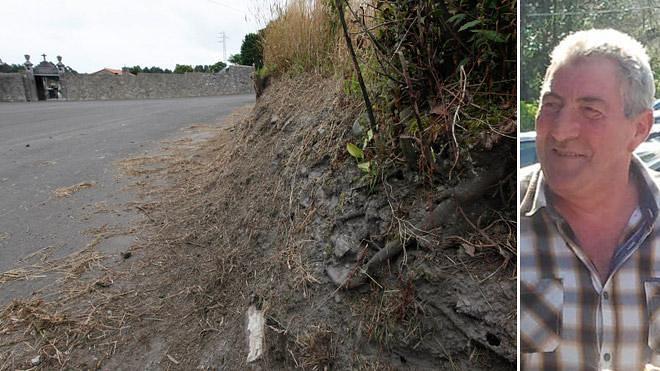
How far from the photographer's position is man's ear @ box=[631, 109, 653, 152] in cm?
98

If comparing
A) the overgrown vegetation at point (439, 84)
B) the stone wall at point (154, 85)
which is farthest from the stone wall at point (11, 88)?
the overgrown vegetation at point (439, 84)

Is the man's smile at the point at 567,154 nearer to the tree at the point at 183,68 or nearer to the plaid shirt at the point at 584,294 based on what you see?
the plaid shirt at the point at 584,294

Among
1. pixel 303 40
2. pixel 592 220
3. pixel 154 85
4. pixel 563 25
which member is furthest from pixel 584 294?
pixel 154 85

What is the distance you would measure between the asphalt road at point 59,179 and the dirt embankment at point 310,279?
0.69 metres

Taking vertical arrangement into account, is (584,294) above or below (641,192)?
below

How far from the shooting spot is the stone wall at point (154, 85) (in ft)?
89.7

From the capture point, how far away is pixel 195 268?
3141mm

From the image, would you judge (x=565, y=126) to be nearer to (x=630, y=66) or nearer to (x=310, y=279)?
(x=630, y=66)

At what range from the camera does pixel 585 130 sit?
0.99 meters

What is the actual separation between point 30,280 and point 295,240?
2024 millimetres

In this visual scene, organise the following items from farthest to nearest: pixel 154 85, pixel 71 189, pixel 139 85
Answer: pixel 154 85, pixel 139 85, pixel 71 189

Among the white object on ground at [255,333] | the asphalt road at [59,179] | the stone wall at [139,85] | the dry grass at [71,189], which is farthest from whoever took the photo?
the stone wall at [139,85]

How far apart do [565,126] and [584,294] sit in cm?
38

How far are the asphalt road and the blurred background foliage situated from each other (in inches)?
129
